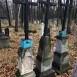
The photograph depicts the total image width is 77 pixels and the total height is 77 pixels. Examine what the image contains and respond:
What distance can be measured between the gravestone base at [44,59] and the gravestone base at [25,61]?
52 cm

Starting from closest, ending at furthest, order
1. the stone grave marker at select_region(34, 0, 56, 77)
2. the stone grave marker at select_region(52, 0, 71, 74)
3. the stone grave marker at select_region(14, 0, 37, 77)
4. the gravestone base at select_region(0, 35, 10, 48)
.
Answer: the stone grave marker at select_region(14, 0, 37, 77)
the stone grave marker at select_region(34, 0, 56, 77)
the stone grave marker at select_region(52, 0, 71, 74)
the gravestone base at select_region(0, 35, 10, 48)

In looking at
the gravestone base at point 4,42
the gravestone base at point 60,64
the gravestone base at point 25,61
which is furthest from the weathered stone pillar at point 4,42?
the gravestone base at point 25,61

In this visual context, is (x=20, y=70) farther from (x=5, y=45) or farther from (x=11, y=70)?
(x=5, y=45)

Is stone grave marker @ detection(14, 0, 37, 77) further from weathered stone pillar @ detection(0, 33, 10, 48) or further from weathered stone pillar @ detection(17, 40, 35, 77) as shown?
weathered stone pillar @ detection(0, 33, 10, 48)

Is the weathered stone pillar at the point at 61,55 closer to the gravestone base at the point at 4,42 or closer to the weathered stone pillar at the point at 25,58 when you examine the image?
the weathered stone pillar at the point at 25,58

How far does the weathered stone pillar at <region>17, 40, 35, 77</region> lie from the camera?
5133 mm

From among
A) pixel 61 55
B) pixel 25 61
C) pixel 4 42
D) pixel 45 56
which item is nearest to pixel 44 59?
pixel 45 56

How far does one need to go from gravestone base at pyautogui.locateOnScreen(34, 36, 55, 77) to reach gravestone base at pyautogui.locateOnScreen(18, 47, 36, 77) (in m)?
0.52

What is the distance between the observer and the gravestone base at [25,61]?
16.9 ft

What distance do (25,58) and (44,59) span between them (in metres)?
0.93

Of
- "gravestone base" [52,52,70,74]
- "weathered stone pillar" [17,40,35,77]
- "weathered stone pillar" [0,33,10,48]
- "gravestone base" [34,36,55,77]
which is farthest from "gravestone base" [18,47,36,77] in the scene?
"weathered stone pillar" [0,33,10,48]

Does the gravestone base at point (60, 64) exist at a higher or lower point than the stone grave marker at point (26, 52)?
lower

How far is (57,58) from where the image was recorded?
6859mm

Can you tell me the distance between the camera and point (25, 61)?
5.24 metres
